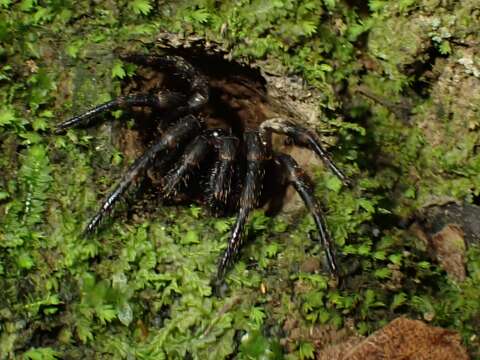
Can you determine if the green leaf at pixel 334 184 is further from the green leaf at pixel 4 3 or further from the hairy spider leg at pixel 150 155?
the green leaf at pixel 4 3

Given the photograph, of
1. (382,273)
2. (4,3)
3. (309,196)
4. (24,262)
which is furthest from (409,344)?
(4,3)

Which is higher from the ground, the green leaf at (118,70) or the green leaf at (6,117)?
the green leaf at (118,70)

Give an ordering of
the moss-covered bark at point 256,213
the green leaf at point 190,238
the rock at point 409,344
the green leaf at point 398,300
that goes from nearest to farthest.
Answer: the rock at point 409,344 → the moss-covered bark at point 256,213 → the green leaf at point 190,238 → the green leaf at point 398,300

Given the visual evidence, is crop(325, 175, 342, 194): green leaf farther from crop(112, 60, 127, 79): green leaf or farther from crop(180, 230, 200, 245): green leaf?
crop(112, 60, 127, 79): green leaf

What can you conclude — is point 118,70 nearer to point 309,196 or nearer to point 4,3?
point 4,3

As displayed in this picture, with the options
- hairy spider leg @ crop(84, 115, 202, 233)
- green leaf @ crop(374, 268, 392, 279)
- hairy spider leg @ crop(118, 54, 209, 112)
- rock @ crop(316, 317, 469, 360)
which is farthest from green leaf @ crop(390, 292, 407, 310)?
hairy spider leg @ crop(118, 54, 209, 112)

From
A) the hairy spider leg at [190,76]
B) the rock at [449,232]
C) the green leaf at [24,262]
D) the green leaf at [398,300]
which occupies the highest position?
the hairy spider leg at [190,76]

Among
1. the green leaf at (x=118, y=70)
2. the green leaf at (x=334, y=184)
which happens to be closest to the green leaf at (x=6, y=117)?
the green leaf at (x=118, y=70)
